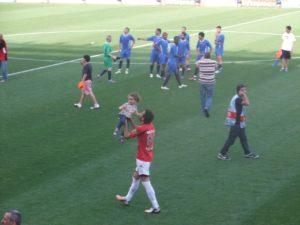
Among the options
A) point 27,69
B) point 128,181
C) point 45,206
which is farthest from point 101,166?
point 27,69

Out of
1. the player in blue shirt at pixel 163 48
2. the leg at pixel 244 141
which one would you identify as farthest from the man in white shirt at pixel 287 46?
the leg at pixel 244 141

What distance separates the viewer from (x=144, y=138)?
13.2m

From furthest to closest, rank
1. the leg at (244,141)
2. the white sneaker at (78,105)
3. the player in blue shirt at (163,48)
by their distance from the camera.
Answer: the player in blue shirt at (163,48) → the white sneaker at (78,105) → the leg at (244,141)

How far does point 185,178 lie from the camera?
1551 centimetres

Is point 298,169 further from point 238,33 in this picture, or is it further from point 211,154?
point 238,33

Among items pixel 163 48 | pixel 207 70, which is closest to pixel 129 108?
pixel 207 70

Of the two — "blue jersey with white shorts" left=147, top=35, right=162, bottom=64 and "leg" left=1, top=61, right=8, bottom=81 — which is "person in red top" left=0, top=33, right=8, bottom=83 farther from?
"blue jersey with white shorts" left=147, top=35, right=162, bottom=64

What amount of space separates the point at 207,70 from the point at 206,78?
0.27m

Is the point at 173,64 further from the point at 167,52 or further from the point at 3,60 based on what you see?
→ the point at 3,60

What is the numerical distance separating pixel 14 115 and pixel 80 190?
7.38m

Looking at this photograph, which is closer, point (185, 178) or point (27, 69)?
point (185, 178)

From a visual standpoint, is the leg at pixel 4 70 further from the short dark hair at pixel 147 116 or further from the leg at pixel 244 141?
the short dark hair at pixel 147 116

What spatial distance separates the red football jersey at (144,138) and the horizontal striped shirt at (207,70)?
26.0 feet

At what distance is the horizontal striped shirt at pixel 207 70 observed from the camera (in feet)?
68.2
